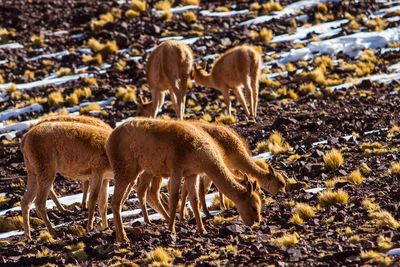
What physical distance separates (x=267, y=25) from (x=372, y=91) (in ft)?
36.9

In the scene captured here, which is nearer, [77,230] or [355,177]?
[77,230]

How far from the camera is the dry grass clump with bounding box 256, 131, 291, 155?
48.5 ft

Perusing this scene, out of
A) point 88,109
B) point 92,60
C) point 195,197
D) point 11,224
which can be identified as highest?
point 195,197

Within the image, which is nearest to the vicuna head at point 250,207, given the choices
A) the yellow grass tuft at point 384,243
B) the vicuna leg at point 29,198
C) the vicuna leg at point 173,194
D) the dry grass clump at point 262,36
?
the vicuna leg at point 173,194

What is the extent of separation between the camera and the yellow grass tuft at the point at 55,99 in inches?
923

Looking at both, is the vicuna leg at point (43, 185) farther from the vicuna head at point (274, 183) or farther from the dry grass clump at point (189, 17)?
the dry grass clump at point (189, 17)

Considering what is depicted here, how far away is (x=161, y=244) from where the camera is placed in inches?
343

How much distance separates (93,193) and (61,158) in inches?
36.6

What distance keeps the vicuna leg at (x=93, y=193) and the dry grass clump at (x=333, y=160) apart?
4.83 m

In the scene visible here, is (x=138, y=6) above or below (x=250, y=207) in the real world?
above

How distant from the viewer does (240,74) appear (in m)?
19.4

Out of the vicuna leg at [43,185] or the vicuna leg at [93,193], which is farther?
the vicuna leg at [43,185]

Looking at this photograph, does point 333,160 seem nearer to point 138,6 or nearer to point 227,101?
point 227,101

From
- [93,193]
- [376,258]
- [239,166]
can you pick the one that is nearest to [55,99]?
[93,193]
